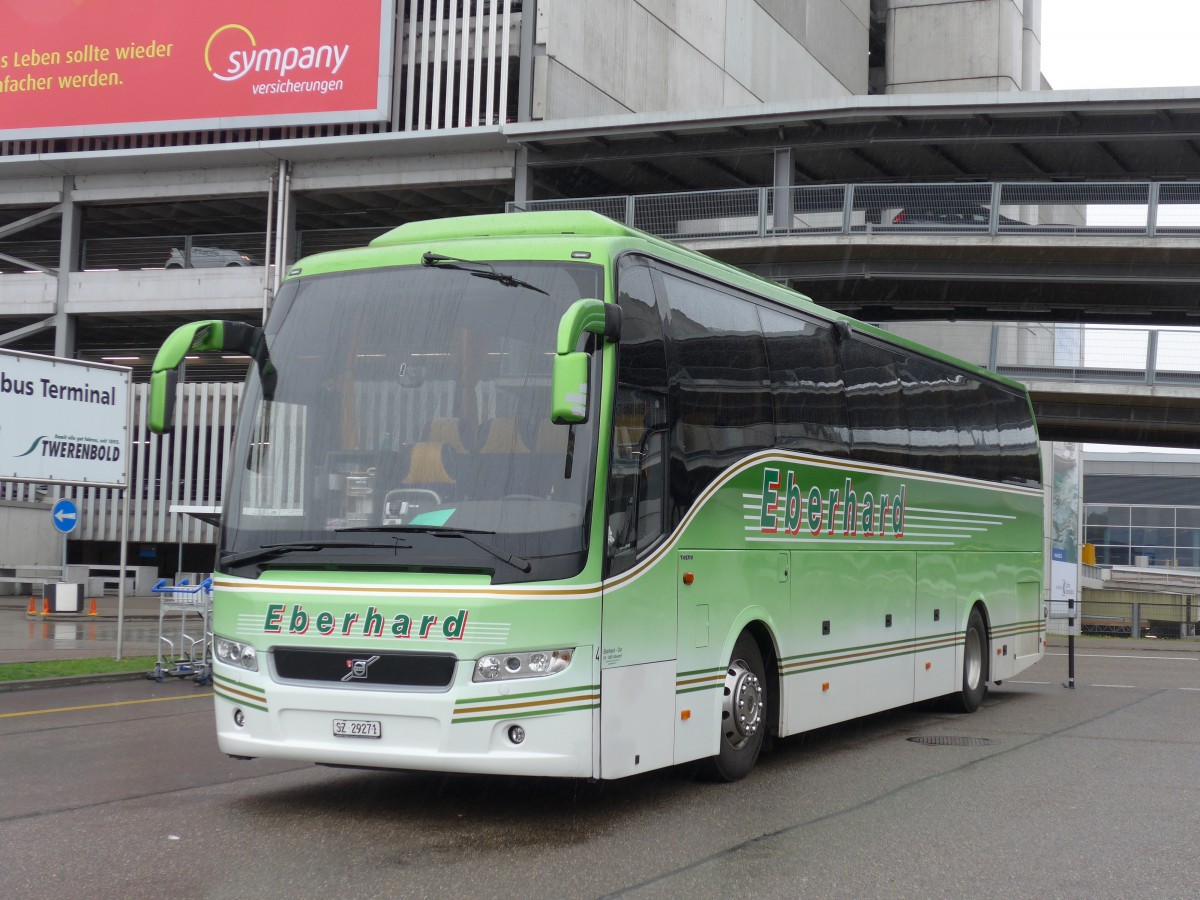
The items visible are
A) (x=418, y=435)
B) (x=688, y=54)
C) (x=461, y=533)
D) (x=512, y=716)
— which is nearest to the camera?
(x=512, y=716)

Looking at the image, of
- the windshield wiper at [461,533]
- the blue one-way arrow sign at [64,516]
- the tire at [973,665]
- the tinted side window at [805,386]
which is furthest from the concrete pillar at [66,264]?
the windshield wiper at [461,533]

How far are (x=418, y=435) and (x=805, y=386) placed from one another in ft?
13.1

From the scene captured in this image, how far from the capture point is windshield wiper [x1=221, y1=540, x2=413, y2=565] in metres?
8.16

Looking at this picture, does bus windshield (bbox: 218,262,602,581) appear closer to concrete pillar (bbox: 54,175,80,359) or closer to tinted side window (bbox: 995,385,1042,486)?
tinted side window (bbox: 995,385,1042,486)

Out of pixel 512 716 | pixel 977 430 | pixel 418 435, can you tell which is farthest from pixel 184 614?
pixel 512 716

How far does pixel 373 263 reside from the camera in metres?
9.00

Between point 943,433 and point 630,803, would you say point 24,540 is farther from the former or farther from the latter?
point 630,803

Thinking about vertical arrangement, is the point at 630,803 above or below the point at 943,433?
below

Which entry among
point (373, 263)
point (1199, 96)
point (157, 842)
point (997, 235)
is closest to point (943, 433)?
point (373, 263)

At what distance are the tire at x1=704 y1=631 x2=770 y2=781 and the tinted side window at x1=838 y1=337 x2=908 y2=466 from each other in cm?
263

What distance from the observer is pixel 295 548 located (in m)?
8.36

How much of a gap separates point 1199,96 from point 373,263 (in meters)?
30.2

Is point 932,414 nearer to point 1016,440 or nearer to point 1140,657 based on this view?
point 1016,440

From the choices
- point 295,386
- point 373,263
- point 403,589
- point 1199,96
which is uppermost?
point 1199,96
